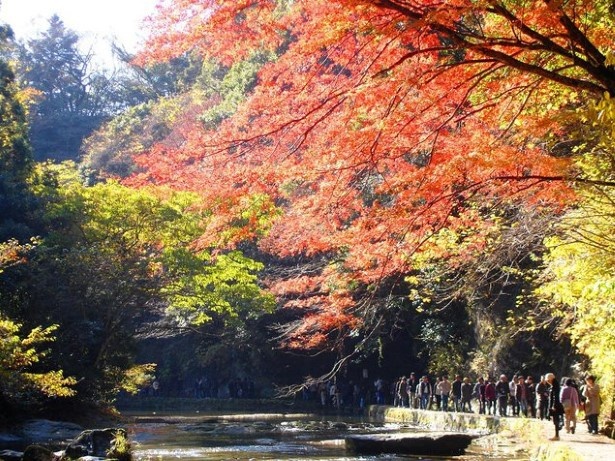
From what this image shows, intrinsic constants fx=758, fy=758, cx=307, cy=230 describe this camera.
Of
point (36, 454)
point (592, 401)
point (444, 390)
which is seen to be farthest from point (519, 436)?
point (36, 454)

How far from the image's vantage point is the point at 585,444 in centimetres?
1195

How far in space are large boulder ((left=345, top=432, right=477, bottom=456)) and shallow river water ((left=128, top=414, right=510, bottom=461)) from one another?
0.26 m

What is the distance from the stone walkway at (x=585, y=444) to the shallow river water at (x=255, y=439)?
136 centimetres

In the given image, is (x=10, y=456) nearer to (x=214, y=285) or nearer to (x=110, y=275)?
(x=110, y=275)

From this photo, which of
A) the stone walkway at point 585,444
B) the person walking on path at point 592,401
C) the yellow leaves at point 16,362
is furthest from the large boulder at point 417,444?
the yellow leaves at point 16,362

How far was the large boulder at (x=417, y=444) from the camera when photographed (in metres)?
14.5

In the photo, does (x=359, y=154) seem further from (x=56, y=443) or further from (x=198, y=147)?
(x=56, y=443)

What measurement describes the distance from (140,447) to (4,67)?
16673mm

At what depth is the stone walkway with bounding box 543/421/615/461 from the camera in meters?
10.3

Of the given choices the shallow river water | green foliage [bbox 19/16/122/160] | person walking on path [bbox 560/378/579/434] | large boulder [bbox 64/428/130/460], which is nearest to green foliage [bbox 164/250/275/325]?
the shallow river water

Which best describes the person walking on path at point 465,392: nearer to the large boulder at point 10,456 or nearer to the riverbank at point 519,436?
the riverbank at point 519,436

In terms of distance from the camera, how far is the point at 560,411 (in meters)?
13.2

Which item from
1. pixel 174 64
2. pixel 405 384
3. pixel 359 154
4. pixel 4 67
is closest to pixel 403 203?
pixel 359 154

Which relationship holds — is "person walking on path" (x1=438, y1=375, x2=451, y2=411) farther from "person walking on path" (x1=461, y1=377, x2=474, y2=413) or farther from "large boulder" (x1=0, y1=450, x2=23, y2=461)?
"large boulder" (x1=0, y1=450, x2=23, y2=461)
